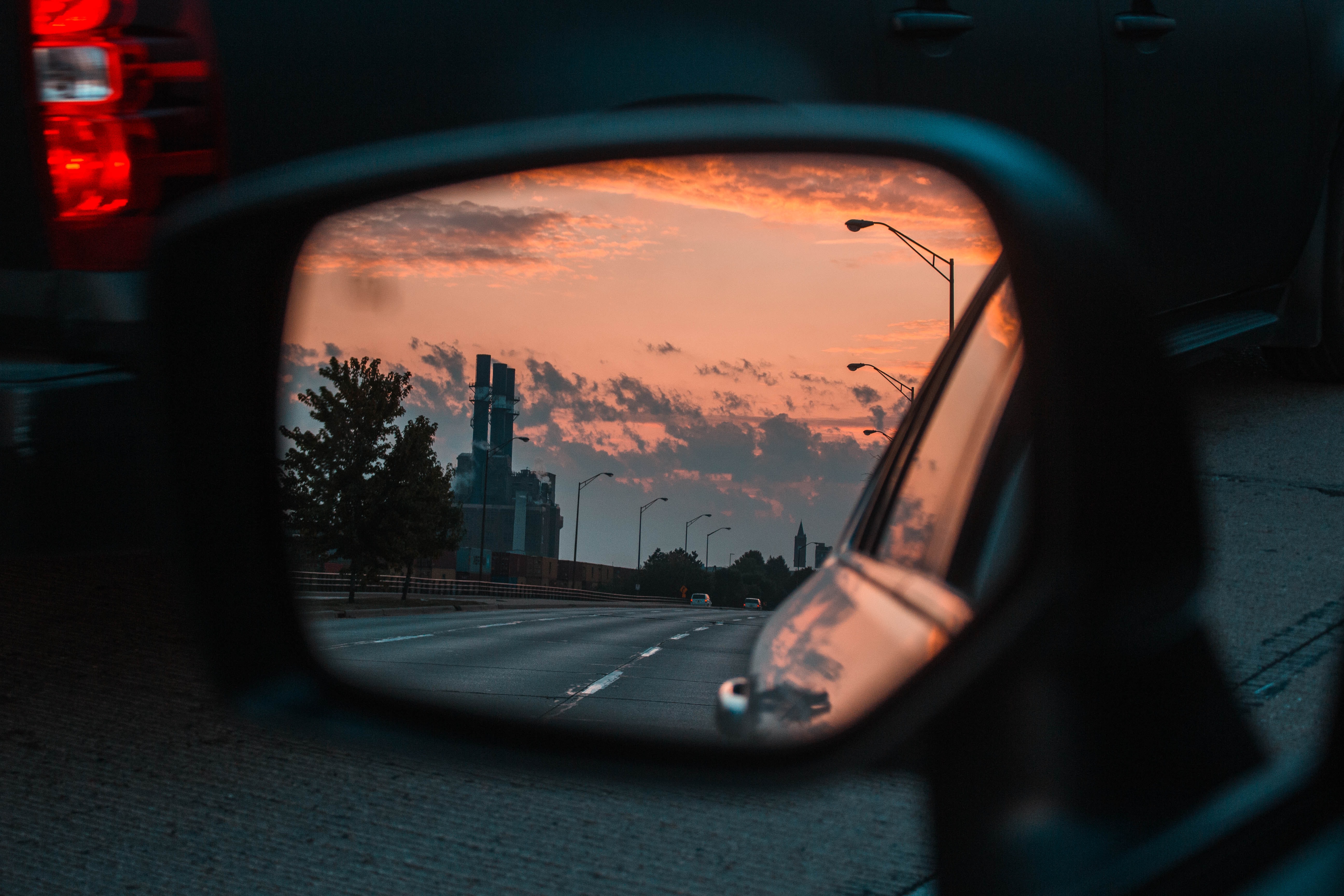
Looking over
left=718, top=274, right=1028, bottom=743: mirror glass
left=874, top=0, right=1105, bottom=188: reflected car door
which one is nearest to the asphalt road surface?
left=718, top=274, right=1028, bottom=743: mirror glass

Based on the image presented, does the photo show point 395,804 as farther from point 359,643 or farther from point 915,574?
point 915,574

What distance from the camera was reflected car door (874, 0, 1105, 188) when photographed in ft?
12.0

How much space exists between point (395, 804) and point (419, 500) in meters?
2.79

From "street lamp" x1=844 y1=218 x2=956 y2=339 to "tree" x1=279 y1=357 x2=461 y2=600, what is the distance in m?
0.57

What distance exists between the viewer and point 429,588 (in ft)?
5.14

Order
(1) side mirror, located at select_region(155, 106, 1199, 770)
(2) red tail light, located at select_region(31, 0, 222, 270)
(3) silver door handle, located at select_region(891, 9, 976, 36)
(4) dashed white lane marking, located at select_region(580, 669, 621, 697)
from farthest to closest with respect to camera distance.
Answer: (3) silver door handle, located at select_region(891, 9, 976, 36) → (2) red tail light, located at select_region(31, 0, 222, 270) → (4) dashed white lane marking, located at select_region(580, 669, 621, 697) → (1) side mirror, located at select_region(155, 106, 1199, 770)

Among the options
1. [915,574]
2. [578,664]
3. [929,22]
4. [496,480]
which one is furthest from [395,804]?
[929,22]

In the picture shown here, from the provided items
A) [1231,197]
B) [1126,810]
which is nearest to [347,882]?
[1126,810]

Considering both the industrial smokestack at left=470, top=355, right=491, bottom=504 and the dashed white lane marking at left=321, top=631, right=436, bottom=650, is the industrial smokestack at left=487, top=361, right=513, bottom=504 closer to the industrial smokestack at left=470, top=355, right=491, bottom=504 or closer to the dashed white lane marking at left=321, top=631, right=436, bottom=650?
the industrial smokestack at left=470, top=355, right=491, bottom=504

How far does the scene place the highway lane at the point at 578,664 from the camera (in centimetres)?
115

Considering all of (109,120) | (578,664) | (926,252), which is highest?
(109,120)

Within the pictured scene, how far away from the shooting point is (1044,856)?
37.7 inches

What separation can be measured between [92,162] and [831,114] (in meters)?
2.26

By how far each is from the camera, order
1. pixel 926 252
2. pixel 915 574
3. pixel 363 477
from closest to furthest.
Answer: pixel 926 252, pixel 915 574, pixel 363 477
